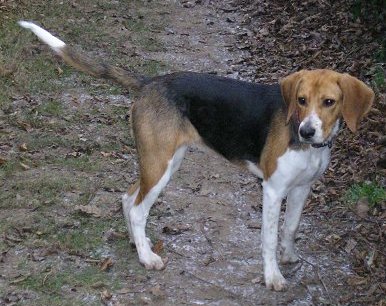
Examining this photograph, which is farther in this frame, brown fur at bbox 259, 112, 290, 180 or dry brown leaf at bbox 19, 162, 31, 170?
dry brown leaf at bbox 19, 162, 31, 170

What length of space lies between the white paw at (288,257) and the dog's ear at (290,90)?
1.32 m

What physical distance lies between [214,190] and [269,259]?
1.84 metres

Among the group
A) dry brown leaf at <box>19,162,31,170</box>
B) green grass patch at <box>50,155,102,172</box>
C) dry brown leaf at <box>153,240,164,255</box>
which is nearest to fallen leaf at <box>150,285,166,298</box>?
dry brown leaf at <box>153,240,164,255</box>

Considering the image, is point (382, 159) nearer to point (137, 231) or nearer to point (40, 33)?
point (137, 231)

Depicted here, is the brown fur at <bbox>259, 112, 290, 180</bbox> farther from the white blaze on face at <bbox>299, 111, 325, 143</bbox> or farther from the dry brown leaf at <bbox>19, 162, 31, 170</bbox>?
the dry brown leaf at <bbox>19, 162, 31, 170</bbox>

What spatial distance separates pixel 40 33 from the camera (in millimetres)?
5965

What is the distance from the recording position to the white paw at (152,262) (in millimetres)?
6125

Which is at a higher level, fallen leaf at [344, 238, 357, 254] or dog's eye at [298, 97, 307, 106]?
dog's eye at [298, 97, 307, 106]

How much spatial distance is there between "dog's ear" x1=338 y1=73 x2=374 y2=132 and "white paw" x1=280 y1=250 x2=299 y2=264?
1.47 meters

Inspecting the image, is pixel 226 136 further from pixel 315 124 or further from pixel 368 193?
pixel 368 193

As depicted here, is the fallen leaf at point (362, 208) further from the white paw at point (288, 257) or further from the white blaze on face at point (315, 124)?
the white blaze on face at point (315, 124)

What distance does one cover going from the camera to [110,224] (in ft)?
22.3

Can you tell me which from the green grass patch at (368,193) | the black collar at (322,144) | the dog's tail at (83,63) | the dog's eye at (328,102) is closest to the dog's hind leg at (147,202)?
the dog's tail at (83,63)

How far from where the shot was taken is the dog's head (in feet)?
Result: 16.8
